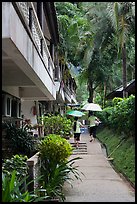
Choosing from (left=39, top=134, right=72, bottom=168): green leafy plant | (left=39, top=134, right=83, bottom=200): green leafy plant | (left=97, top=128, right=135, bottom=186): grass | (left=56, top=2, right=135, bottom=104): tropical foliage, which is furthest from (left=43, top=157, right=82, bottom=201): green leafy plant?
(left=56, top=2, right=135, bottom=104): tropical foliage

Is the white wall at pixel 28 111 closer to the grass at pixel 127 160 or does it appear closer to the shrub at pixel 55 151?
the grass at pixel 127 160

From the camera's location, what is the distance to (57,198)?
7.04 metres

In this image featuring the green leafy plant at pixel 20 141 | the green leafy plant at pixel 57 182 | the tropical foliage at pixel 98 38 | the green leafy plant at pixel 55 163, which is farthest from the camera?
the tropical foliage at pixel 98 38

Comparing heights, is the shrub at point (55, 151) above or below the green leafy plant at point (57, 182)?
above

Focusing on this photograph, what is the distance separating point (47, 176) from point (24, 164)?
4.30 ft

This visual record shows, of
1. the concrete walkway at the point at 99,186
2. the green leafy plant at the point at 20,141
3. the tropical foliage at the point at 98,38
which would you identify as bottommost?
the concrete walkway at the point at 99,186

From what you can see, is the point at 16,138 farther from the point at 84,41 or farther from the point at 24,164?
the point at 84,41

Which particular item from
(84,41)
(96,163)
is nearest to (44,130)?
(96,163)

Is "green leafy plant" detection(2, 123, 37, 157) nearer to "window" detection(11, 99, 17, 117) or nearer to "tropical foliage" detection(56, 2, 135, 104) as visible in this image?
"window" detection(11, 99, 17, 117)

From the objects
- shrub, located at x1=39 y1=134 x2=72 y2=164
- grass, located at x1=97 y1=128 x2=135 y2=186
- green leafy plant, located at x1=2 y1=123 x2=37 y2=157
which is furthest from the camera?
grass, located at x1=97 y1=128 x2=135 y2=186

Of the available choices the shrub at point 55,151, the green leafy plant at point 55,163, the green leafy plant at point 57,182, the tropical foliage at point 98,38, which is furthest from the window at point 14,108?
the tropical foliage at point 98,38

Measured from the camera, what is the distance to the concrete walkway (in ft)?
25.7

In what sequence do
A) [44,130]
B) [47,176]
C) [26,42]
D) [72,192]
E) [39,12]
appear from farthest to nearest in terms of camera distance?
[44,130]
[39,12]
[72,192]
[47,176]
[26,42]

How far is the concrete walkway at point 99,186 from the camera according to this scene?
7.82m
